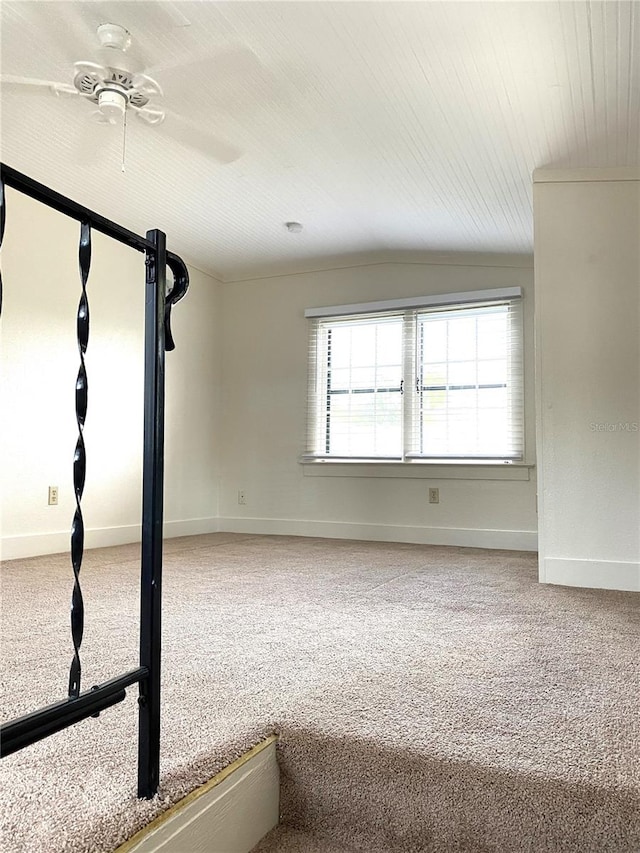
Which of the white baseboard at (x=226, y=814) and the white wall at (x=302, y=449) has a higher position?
the white wall at (x=302, y=449)

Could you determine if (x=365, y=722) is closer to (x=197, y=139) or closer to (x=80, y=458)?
(x=80, y=458)

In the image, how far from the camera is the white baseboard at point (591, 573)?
9.83ft

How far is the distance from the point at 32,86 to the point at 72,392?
176cm

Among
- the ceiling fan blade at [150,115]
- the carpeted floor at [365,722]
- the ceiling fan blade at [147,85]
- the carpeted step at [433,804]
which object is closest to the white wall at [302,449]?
the carpeted floor at [365,722]

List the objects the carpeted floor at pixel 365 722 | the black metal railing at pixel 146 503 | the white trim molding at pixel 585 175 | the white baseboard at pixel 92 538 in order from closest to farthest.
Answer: the black metal railing at pixel 146 503 < the carpeted floor at pixel 365 722 < the white trim molding at pixel 585 175 < the white baseboard at pixel 92 538

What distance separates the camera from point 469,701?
141 cm

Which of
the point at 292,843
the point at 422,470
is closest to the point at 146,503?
the point at 292,843

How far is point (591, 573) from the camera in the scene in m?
3.05

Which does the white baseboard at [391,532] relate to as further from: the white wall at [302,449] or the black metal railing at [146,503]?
the black metal railing at [146,503]

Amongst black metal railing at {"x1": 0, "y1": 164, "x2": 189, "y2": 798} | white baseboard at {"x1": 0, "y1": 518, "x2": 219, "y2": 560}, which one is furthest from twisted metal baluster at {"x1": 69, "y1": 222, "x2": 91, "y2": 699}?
white baseboard at {"x1": 0, "y1": 518, "x2": 219, "y2": 560}

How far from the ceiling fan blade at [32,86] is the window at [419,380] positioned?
8.88ft

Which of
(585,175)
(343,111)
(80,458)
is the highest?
(343,111)

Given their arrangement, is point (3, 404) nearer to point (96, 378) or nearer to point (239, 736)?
point (96, 378)

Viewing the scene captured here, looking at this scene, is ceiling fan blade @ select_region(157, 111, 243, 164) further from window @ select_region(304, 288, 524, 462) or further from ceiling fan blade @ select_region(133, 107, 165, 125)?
window @ select_region(304, 288, 524, 462)
